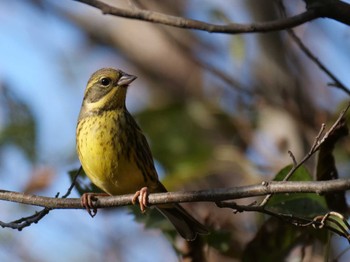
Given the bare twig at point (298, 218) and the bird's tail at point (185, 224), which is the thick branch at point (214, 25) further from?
the bird's tail at point (185, 224)

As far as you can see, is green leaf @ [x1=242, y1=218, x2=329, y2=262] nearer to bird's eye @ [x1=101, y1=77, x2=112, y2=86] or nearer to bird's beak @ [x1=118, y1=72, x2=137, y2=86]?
bird's beak @ [x1=118, y1=72, x2=137, y2=86]

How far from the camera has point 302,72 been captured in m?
7.67

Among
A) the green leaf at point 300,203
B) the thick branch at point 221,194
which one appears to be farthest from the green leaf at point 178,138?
the thick branch at point 221,194

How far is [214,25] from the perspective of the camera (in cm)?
330

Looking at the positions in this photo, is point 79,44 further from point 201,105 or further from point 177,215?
point 177,215

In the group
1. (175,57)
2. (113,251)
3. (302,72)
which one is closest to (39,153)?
(113,251)

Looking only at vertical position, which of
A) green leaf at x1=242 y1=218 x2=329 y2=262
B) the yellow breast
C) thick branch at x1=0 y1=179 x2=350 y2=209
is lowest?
green leaf at x1=242 y1=218 x2=329 y2=262

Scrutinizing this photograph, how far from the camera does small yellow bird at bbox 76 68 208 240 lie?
170 inches

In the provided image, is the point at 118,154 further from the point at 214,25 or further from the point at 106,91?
the point at 214,25

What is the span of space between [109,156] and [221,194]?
1572 mm

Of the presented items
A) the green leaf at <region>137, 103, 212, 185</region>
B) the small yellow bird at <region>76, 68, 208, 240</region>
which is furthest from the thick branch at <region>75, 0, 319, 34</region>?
the green leaf at <region>137, 103, 212, 185</region>

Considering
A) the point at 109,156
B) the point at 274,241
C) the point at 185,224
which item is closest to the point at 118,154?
the point at 109,156

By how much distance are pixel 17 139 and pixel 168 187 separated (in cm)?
115

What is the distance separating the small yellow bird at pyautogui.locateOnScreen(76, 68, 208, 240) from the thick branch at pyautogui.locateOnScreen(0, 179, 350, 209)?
636 mm
